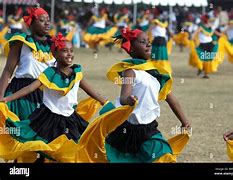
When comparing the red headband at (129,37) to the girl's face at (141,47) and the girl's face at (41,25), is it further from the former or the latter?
the girl's face at (41,25)

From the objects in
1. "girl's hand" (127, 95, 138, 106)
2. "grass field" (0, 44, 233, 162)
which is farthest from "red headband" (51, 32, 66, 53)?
"grass field" (0, 44, 233, 162)

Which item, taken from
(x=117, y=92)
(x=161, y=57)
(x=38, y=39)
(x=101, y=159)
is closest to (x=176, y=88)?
(x=117, y=92)

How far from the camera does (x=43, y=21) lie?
7508 millimetres

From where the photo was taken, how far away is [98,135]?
632 cm

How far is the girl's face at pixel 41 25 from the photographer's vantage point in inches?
295

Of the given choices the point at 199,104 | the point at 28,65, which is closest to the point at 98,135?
the point at 28,65

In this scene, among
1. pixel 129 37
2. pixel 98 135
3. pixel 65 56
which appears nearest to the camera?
pixel 98 135

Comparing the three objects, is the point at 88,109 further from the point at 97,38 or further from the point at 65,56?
the point at 97,38

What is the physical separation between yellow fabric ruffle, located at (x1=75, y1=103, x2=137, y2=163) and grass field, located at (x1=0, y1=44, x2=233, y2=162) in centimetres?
222

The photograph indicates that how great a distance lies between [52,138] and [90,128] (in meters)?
0.51

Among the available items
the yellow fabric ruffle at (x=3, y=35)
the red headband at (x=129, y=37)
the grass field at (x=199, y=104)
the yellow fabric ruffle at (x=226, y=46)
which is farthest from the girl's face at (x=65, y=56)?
the yellow fabric ruffle at (x=3, y=35)

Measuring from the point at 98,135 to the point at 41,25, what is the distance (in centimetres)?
164

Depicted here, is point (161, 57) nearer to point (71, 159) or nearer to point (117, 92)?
point (117, 92)

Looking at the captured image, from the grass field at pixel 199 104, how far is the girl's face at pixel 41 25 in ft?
6.89
